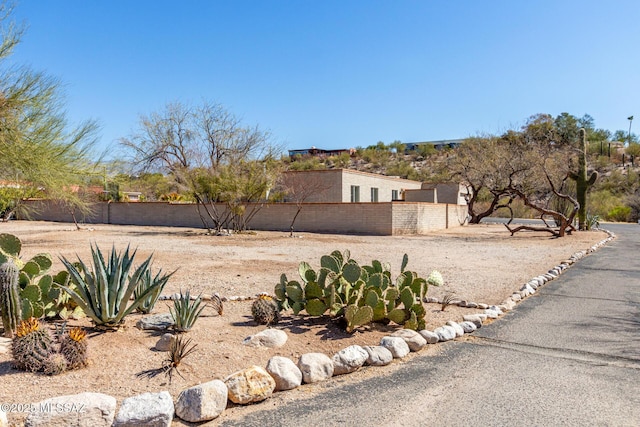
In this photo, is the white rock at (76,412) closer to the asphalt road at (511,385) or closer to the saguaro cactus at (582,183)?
the asphalt road at (511,385)

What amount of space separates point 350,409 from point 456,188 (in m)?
36.7

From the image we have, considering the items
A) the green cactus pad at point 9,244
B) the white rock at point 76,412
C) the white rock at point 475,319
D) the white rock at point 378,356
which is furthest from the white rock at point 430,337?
the green cactus pad at point 9,244

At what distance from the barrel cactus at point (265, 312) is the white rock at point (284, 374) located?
1516 mm

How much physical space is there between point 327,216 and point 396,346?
66.6 ft

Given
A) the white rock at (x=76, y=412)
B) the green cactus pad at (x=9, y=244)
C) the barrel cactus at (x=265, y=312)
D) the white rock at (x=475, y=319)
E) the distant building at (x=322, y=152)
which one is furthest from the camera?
the distant building at (x=322, y=152)

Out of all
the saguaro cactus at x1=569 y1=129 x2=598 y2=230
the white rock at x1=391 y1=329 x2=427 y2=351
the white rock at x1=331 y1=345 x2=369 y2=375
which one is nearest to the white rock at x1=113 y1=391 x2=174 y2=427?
the white rock at x1=331 y1=345 x2=369 y2=375

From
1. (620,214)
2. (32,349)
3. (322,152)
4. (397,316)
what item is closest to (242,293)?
(397,316)

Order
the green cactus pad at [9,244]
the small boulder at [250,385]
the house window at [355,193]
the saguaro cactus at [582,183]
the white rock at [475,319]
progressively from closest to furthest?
the small boulder at [250,385], the green cactus pad at [9,244], the white rock at [475,319], the saguaro cactus at [582,183], the house window at [355,193]

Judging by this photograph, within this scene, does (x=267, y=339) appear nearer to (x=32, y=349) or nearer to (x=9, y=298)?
(x=32, y=349)

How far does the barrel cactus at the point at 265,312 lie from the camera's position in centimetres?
588

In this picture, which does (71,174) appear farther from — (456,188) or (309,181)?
(456,188)

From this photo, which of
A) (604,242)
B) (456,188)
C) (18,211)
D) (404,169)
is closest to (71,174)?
(604,242)

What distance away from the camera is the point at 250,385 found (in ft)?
13.1

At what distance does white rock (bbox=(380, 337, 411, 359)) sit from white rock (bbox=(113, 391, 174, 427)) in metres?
2.43
